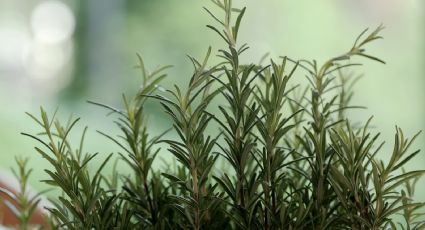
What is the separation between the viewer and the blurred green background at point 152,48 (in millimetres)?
4035

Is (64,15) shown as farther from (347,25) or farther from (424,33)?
(424,33)

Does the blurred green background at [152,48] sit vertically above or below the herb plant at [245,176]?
above

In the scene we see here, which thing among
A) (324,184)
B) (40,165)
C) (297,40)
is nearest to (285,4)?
(297,40)

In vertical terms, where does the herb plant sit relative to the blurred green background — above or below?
below

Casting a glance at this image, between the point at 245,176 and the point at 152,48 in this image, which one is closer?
the point at 245,176

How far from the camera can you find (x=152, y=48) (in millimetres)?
4508

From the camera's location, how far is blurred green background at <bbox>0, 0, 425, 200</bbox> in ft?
13.2

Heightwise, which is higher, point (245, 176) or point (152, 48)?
point (152, 48)

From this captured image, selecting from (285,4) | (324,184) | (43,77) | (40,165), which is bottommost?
(324,184)

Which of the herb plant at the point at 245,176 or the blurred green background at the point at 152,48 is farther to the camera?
the blurred green background at the point at 152,48

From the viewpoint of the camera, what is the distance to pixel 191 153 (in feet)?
1.36

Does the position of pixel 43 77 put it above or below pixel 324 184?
above

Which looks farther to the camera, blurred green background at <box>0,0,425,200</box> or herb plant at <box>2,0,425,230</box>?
blurred green background at <box>0,0,425,200</box>

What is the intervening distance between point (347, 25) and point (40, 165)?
2102 mm
